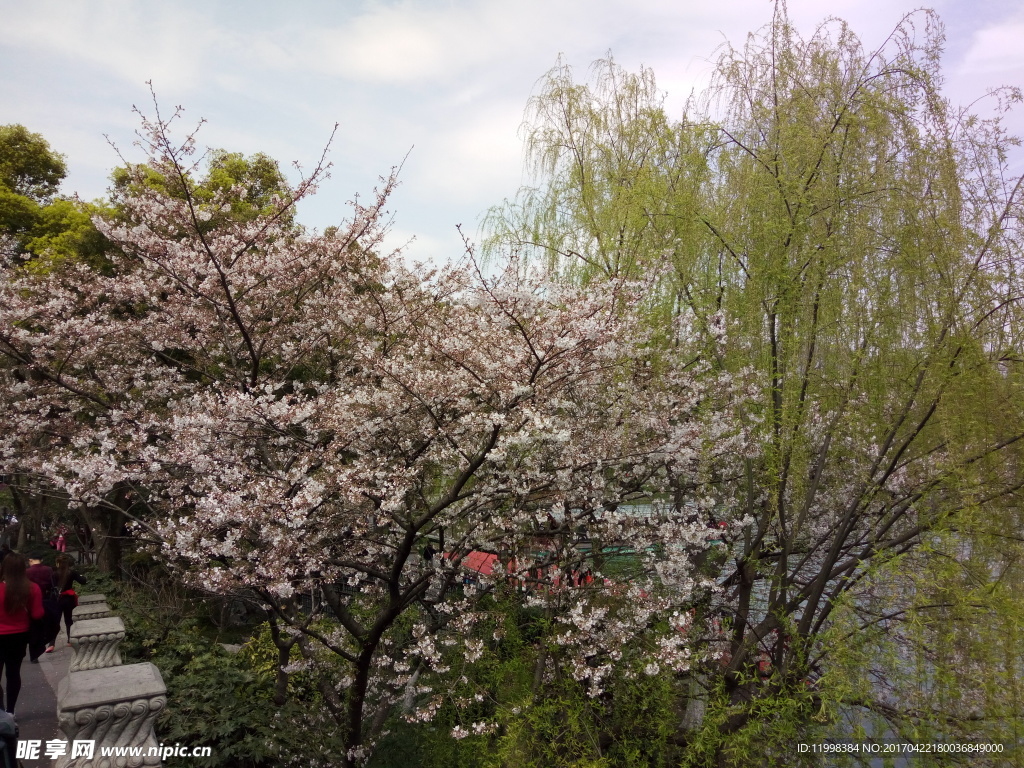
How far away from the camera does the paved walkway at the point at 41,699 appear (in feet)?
16.4

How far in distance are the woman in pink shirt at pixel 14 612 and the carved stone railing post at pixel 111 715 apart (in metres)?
1.98

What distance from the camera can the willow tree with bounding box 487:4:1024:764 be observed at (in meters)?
3.07

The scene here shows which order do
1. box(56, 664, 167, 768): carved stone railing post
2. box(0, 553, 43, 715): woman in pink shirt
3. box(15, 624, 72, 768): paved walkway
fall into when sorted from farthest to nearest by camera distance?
box(15, 624, 72, 768): paved walkway → box(0, 553, 43, 715): woman in pink shirt → box(56, 664, 167, 768): carved stone railing post

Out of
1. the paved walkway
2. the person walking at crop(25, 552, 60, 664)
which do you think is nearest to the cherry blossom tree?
the person walking at crop(25, 552, 60, 664)

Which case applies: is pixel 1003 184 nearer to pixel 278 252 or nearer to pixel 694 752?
pixel 694 752

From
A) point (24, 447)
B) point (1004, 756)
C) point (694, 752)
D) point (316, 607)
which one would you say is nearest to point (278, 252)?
point (316, 607)

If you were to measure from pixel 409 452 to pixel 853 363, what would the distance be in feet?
11.1

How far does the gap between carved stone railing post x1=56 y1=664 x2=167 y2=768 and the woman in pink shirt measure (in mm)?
1976

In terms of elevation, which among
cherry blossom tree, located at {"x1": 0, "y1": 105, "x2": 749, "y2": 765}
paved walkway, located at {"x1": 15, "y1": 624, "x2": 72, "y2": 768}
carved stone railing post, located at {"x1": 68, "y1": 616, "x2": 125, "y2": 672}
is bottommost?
paved walkway, located at {"x1": 15, "y1": 624, "x2": 72, "y2": 768}

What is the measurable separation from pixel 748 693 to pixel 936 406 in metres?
2.32

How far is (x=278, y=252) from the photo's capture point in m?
6.11

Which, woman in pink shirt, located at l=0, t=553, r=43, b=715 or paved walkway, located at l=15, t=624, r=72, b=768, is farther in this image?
paved walkway, located at l=15, t=624, r=72, b=768

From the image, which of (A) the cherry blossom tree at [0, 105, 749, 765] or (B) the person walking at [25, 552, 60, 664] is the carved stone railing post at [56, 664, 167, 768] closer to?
(A) the cherry blossom tree at [0, 105, 749, 765]

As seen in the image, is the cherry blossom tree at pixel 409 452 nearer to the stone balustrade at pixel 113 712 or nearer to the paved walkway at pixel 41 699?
the stone balustrade at pixel 113 712
